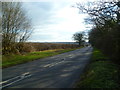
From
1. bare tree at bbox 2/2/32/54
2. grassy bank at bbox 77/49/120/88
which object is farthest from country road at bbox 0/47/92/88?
bare tree at bbox 2/2/32/54

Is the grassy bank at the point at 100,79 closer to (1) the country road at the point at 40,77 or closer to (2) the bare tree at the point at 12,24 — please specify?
(1) the country road at the point at 40,77

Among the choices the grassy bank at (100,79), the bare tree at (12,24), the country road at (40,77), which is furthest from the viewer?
the bare tree at (12,24)

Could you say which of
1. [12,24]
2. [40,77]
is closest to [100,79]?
[40,77]

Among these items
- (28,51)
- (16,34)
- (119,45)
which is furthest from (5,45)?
(119,45)

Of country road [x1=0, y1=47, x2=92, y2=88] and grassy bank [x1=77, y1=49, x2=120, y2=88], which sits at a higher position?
grassy bank [x1=77, y1=49, x2=120, y2=88]

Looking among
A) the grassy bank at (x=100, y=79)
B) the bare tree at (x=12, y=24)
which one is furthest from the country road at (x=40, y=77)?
the bare tree at (x=12, y=24)

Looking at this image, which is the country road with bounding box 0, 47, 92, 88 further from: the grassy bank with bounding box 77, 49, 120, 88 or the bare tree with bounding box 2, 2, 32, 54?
the bare tree with bounding box 2, 2, 32, 54

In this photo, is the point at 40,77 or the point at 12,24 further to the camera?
the point at 12,24

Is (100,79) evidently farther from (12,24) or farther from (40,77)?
(12,24)

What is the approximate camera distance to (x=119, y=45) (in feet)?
40.7

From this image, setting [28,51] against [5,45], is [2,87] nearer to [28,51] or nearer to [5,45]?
[5,45]

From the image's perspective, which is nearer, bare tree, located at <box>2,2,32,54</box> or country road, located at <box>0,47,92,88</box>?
country road, located at <box>0,47,92,88</box>

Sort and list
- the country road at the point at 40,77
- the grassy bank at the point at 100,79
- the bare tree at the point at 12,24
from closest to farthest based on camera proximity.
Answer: the grassy bank at the point at 100,79 < the country road at the point at 40,77 < the bare tree at the point at 12,24

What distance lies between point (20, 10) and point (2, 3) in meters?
3.70
